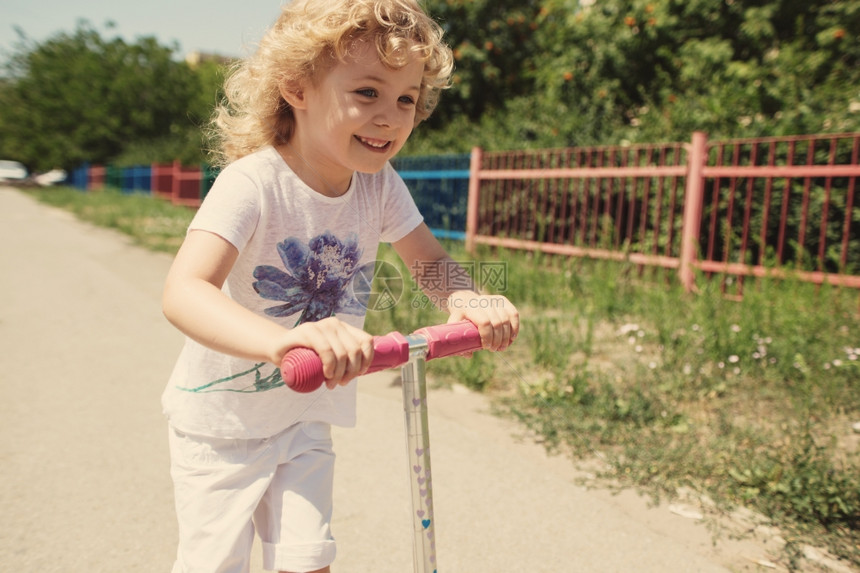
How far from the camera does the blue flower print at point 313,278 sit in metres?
1.63

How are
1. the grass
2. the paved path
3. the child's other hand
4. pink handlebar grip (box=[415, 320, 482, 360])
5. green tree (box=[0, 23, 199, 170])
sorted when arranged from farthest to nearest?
green tree (box=[0, 23, 199, 170])
the grass
the paved path
the child's other hand
pink handlebar grip (box=[415, 320, 482, 360])

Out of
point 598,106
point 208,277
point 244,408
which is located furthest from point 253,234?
point 598,106

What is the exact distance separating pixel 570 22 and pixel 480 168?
10.8ft

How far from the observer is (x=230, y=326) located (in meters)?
1.22

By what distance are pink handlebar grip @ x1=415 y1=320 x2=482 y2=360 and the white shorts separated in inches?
19.8

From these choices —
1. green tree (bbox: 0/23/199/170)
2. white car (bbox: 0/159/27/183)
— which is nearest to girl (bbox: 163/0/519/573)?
green tree (bbox: 0/23/199/170)

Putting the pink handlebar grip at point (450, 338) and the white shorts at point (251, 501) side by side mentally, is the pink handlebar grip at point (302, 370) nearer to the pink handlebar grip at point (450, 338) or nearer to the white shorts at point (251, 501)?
the pink handlebar grip at point (450, 338)

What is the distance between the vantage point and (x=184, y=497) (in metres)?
1.56

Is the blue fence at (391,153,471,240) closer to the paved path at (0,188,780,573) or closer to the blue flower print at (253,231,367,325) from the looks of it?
the paved path at (0,188,780,573)

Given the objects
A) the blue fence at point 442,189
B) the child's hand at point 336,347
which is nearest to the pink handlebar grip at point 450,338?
the child's hand at point 336,347

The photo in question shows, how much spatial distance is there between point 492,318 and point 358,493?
1551 mm

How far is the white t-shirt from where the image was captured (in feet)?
5.14

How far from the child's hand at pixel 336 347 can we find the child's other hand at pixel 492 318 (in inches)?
14.5

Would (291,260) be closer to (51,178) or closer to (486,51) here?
(486,51)
